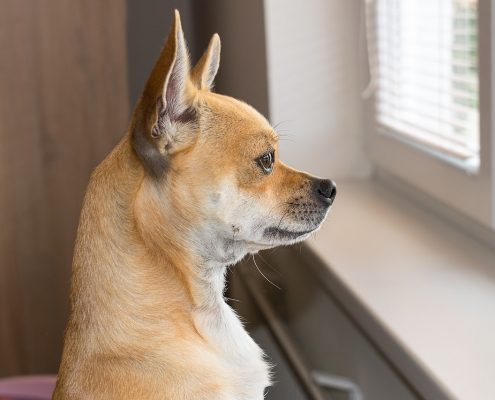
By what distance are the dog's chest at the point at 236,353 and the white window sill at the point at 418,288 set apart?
0.20 metres

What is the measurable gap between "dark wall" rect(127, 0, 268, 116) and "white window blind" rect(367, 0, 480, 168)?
283 millimetres

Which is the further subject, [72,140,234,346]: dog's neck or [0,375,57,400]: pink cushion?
[0,375,57,400]: pink cushion

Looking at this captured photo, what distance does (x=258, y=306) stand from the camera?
2.15 metres

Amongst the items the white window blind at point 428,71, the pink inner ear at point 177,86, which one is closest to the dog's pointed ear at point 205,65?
the pink inner ear at point 177,86

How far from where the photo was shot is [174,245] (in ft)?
3.76

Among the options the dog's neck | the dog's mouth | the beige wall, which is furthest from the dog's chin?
the beige wall

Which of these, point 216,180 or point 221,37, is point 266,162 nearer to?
point 216,180

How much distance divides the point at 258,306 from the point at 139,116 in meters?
1.15

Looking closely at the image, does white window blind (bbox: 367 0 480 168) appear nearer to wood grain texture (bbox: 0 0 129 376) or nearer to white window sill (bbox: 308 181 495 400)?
white window sill (bbox: 308 181 495 400)

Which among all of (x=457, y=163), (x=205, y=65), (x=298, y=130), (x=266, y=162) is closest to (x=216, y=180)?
(x=266, y=162)

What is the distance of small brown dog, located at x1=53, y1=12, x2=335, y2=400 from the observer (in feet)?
3.57

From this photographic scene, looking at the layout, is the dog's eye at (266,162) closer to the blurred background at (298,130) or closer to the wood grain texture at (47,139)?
the blurred background at (298,130)

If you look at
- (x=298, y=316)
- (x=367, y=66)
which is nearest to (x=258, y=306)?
(x=298, y=316)

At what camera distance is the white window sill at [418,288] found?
1139mm
